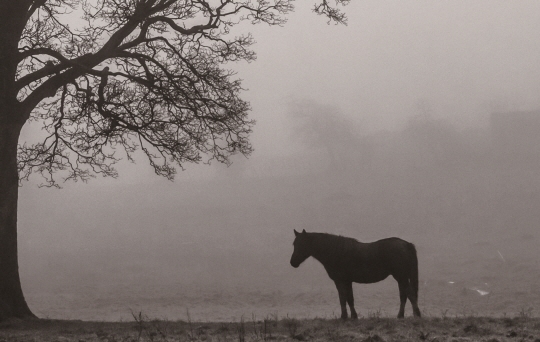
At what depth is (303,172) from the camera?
95312 mm

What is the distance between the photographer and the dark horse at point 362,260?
13492 mm

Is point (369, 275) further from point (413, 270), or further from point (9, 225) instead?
point (9, 225)

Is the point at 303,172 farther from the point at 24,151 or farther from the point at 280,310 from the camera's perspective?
the point at 24,151

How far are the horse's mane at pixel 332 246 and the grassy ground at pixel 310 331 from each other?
200 centimetres

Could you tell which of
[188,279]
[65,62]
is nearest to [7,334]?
[65,62]

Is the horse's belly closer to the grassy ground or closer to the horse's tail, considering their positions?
the horse's tail

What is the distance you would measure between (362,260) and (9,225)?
8.86 m

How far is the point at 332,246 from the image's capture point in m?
14.1

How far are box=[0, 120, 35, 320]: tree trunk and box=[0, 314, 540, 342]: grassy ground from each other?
145 cm

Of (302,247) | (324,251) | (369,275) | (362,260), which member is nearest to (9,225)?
(302,247)

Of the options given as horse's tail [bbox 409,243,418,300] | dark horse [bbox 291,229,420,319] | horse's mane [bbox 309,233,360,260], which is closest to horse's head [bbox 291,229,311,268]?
dark horse [bbox 291,229,420,319]

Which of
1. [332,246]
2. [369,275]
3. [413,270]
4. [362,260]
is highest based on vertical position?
[332,246]

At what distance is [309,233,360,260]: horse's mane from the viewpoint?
45.9 ft

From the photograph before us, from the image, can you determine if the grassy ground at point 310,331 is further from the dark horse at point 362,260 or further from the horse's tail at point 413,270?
the horse's tail at point 413,270
